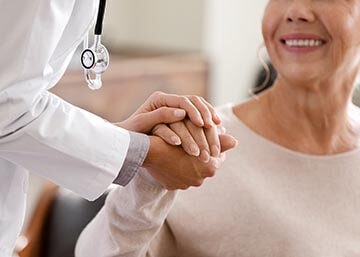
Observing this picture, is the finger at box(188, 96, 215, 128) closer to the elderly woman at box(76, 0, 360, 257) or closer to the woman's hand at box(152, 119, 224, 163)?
the woman's hand at box(152, 119, 224, 163)

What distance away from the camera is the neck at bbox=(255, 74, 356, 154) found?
Result: 170 centimetres

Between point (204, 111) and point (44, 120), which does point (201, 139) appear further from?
point (44, 120)

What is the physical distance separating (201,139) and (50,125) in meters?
0.28

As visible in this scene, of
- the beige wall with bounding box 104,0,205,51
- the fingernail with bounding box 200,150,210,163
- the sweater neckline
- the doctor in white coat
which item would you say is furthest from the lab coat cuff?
the beige wall with bounding box 104,0,205,51

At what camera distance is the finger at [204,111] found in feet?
4.12

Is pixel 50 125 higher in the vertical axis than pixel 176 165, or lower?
higher

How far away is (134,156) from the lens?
1.16m

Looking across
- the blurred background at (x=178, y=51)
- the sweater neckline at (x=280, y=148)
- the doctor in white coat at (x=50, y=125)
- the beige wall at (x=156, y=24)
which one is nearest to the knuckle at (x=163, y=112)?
the doctor in white coat at (x=50, y=125)

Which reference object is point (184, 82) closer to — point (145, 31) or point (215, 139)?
point (145, 31)

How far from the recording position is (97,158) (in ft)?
3.66

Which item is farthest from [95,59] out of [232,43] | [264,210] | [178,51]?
[178,51]

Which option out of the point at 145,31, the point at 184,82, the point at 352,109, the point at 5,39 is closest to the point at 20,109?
the point at 5,39

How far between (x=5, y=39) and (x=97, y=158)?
0.74 feet

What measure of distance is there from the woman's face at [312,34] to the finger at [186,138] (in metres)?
0.48
